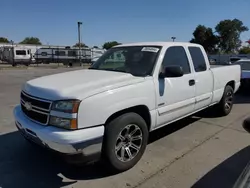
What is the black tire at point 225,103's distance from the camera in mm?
6036

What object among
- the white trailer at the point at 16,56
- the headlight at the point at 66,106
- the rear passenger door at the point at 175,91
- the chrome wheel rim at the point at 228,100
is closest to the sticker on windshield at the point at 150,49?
the rear passenger door at the point at 175,91

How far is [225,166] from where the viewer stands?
3553mm

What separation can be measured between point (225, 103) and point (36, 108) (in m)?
4.75

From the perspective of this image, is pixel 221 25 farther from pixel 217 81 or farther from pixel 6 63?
pixel 217 81

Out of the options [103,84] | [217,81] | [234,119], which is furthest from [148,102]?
[234,119]

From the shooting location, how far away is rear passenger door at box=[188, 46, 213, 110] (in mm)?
4832

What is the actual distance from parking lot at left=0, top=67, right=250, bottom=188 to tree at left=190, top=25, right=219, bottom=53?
6539 centimetres

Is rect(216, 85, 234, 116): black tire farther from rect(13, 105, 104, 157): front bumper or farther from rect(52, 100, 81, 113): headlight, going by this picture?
rect(52, 100, 81, 113): headlight

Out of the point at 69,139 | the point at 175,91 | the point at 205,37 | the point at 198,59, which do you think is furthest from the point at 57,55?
the point at 205,37

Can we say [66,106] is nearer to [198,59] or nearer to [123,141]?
[123,141]

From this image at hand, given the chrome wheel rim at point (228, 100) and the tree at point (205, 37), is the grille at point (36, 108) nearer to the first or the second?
the chrome wheel rim at point (228, 100)

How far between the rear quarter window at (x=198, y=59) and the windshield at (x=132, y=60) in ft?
3.48

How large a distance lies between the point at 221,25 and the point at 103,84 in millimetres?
75190

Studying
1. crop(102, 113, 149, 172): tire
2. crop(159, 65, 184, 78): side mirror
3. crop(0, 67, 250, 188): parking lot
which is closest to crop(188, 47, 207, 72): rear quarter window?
crop(159, 65, 184, 78): side mirror
